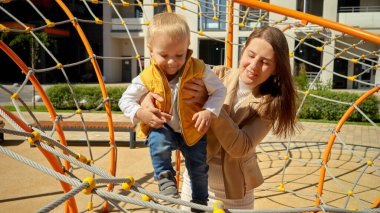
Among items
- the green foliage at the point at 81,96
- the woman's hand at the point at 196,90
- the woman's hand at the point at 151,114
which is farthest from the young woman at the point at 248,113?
the green foliage at the point at 81,96

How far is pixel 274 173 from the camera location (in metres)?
4.13

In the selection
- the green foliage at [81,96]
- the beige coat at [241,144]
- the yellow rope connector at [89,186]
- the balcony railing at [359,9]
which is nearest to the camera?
the yellow rope connector at [89,186]

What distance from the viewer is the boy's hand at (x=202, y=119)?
1284 mm

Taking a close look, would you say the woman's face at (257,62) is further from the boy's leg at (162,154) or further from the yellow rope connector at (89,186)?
the yellow rope connector at (89,186)

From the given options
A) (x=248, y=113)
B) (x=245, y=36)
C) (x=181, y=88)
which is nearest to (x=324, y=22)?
(x=248, y=113)

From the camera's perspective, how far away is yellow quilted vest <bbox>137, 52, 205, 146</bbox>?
4.23 feet

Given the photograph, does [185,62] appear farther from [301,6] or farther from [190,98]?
[301,6]

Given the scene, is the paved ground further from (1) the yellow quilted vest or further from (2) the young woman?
(1) the yellow quilted vest

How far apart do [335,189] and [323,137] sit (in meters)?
2.48

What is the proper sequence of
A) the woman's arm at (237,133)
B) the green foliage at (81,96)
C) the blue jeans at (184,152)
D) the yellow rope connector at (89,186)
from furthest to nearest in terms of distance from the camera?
1. the green foliage at (81,96)
2. the woman's arm at (237,133)
3. the blue jeans at (184,152)
4. the yellow rope connector at (89,186)

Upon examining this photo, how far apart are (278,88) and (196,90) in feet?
1.54

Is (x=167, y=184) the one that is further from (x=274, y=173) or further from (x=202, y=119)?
(x=274, y=173)

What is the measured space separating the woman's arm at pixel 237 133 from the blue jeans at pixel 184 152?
81mm

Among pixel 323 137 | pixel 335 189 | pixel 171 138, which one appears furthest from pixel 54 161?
pixel 323 137
